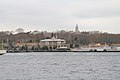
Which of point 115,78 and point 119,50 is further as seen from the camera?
point 119,50

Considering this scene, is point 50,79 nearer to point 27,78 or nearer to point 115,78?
point 27,78

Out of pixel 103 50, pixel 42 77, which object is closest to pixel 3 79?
pixel 42 77

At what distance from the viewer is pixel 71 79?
43844mm

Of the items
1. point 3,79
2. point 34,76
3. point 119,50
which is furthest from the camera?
point 119,50

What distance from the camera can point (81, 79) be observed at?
4384cm

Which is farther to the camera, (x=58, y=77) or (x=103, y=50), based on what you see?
(x=103, y=50)

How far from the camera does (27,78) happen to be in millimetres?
44438

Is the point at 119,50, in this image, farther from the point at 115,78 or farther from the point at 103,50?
the point at 115,78

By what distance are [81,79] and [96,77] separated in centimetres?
218

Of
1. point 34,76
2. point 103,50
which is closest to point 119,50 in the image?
point 103,50

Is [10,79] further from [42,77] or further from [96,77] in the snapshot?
[96,77]

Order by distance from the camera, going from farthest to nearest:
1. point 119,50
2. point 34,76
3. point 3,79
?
point 119,50, point 34,76, point 3,79

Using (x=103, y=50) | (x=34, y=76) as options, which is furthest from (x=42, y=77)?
(x=103, y=50)

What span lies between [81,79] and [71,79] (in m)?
0.89
